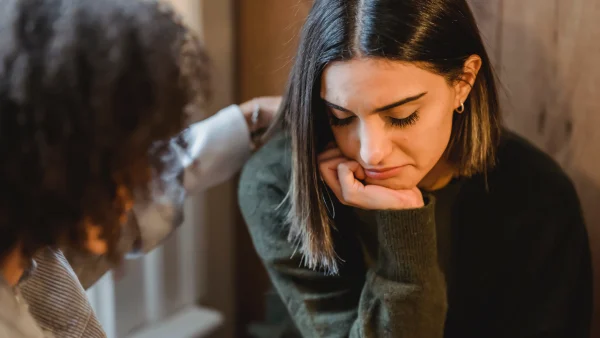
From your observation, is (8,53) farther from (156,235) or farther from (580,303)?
(580,303)

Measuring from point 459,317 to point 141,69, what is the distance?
2.18 ft

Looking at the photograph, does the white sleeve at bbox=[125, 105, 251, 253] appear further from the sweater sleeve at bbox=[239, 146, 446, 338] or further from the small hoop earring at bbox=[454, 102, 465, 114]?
the small hoop earring at bbox=[454, 102, 465, 114]

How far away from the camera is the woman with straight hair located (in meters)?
0.86

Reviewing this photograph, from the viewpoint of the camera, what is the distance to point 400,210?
0.92 m

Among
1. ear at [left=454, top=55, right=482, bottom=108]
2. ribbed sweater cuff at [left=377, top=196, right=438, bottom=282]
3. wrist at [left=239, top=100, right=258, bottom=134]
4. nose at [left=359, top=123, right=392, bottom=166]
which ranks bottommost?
ribbed sweater cuff at [left=377, top=196, right=438, bottom=282]

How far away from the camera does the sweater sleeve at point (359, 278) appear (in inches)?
36.8

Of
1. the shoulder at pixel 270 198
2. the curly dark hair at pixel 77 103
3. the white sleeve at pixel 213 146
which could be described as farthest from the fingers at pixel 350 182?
the curly dark hair at pixel 77 103

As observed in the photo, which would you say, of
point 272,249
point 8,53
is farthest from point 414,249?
point 8,53

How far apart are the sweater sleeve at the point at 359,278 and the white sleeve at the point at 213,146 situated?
4 cm

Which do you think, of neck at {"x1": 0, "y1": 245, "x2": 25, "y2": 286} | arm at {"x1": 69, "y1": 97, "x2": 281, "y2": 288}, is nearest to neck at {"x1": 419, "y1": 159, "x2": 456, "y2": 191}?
arm at {"x1": 69, "y1": 97, "x2": 281, "y2": 288}

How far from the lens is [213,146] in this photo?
109cm

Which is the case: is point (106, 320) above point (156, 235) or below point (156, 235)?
below

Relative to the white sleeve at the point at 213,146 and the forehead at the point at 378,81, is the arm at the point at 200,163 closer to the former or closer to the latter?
the white sleeve at the point at 213,146

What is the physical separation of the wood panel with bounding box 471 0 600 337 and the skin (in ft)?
0.65
